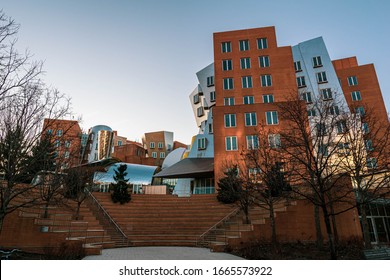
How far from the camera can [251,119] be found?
30594 mm

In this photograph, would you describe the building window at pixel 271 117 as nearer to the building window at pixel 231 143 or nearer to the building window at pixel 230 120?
the building window at pixel 230 120


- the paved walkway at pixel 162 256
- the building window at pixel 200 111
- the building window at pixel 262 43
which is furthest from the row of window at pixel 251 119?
the paved walkway at pixel 162 256

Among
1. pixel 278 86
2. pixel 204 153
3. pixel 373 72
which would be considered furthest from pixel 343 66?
pixel 204 153

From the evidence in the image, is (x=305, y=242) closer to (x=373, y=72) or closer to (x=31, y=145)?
(x=31, y=145)

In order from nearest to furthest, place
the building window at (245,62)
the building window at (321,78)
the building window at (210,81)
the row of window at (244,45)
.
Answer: the building window at (245,62), the row of window at (244,45), the building window at (321,78), the building window at (210,81)

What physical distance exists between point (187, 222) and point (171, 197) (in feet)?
20.2

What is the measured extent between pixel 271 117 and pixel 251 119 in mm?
2420

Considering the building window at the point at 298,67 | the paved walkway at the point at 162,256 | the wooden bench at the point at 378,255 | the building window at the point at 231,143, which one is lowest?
the paved walkway at the point at 162,256

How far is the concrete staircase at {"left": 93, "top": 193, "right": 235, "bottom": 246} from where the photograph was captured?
2012 cm

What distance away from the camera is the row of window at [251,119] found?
1181 inches

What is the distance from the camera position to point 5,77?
8.40m

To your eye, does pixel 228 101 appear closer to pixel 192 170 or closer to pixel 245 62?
pixel 245 62

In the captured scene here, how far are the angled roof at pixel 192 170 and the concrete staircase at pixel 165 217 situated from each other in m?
5.03

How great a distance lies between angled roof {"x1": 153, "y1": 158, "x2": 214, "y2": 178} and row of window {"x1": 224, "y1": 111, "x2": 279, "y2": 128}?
20.5 feet
